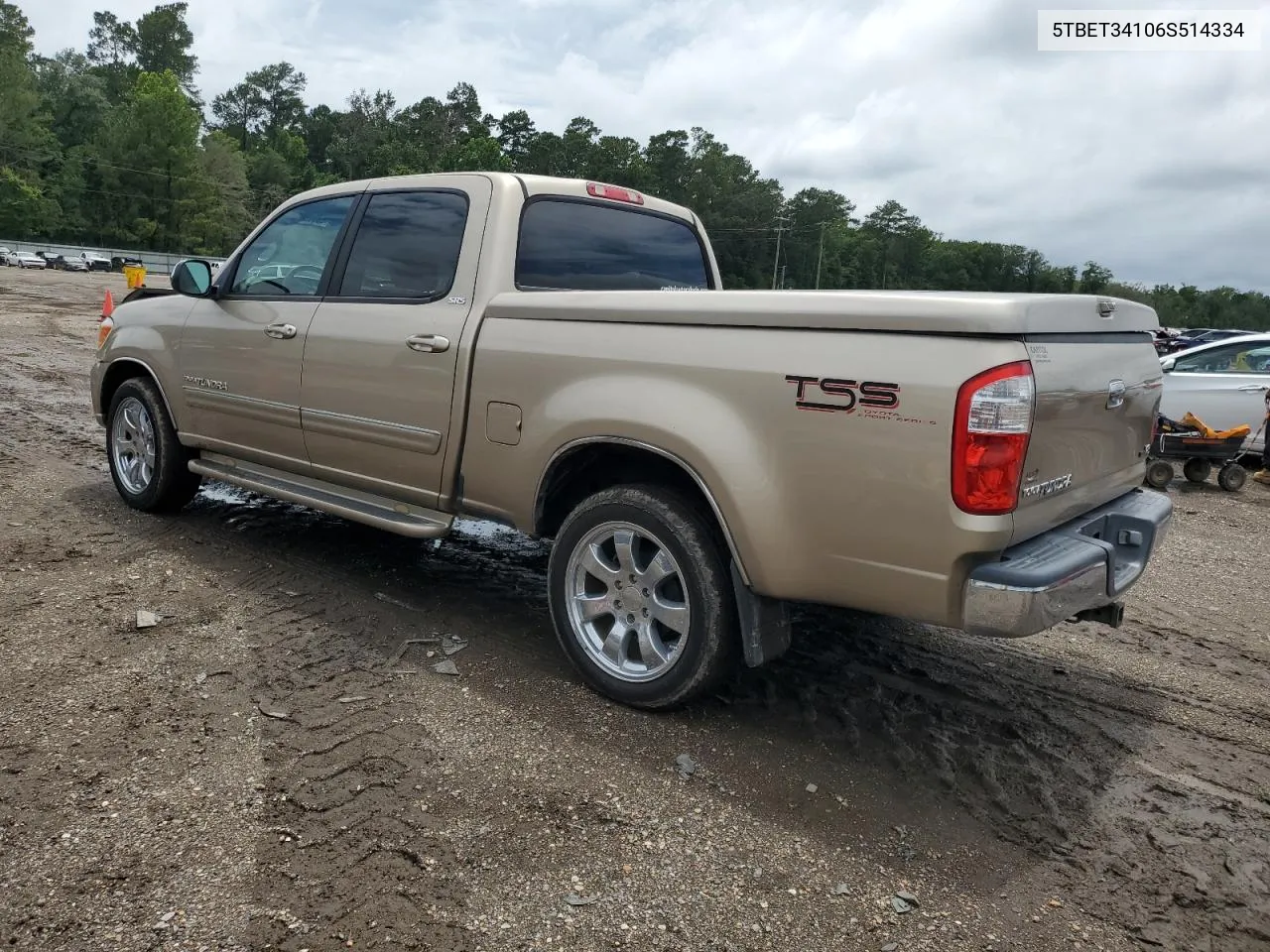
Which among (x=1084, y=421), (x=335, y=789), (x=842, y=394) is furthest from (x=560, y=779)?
(x=1084, y=421)

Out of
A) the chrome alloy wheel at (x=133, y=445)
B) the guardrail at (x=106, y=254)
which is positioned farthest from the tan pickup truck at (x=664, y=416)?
the guardrail at (x=106, y=254)

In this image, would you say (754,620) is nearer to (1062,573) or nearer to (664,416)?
(664,416)

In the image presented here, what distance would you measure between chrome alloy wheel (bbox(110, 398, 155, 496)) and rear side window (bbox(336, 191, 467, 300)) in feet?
6.85

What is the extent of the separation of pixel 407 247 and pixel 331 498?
4.17ft

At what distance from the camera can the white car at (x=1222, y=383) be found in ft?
32.8

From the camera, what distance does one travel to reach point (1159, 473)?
9.11m

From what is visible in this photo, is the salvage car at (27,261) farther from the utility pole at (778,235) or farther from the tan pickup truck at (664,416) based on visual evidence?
the tan pickup truck at (664,416)

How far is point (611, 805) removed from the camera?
9.62 feet

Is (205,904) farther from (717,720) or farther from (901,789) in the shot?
(901,789)

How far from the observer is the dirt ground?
2.44 m

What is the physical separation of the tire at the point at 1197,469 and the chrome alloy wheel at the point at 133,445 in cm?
922

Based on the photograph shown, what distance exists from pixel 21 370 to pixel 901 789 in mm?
12722

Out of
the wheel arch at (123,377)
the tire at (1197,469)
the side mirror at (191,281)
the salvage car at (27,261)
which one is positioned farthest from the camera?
the salvage car at (27,261)

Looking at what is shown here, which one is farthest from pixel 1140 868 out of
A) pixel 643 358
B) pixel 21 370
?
pixel 21 370
